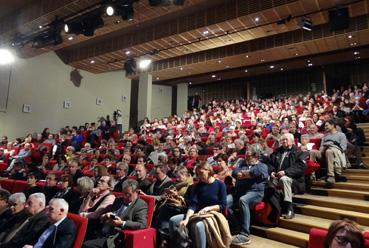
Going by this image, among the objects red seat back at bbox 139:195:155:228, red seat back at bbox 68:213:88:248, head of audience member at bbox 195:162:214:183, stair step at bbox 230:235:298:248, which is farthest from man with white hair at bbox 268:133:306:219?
red seat back at bbox 68:213:88:248

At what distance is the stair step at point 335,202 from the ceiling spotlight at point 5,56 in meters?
7.76

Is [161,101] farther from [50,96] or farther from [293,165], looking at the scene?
[293,165]

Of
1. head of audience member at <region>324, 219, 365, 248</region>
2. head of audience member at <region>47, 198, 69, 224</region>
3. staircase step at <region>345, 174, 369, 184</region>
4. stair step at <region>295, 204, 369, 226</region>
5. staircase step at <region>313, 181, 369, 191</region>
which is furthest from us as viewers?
A: staircase step at <region>345, 174, 369, 184</region>

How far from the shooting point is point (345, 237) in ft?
4.58

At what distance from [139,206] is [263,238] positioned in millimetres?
1209

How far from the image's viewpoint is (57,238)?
7.04 ft

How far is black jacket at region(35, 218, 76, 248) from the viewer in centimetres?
211

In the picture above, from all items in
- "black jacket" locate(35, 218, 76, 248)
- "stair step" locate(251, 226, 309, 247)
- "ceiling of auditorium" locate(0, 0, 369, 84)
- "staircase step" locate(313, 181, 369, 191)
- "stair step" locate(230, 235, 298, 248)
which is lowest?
"stair step" locate(230, 235, 298, 248)

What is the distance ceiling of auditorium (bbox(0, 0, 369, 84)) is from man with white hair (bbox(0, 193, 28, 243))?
4.09 metres

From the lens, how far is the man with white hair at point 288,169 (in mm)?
2916

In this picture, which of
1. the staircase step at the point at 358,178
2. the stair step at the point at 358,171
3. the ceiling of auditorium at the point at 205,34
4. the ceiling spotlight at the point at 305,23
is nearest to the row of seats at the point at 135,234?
the staircase step at the point at 358,178

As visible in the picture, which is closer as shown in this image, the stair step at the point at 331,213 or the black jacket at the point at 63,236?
the black jacket at the point at 63,236

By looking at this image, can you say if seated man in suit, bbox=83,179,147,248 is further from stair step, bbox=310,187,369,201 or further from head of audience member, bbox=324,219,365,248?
stair step, bbox=310,187,369,201

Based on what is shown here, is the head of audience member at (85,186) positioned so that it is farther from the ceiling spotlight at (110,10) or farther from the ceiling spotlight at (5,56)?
the ceiling spotlight at (5,56)
